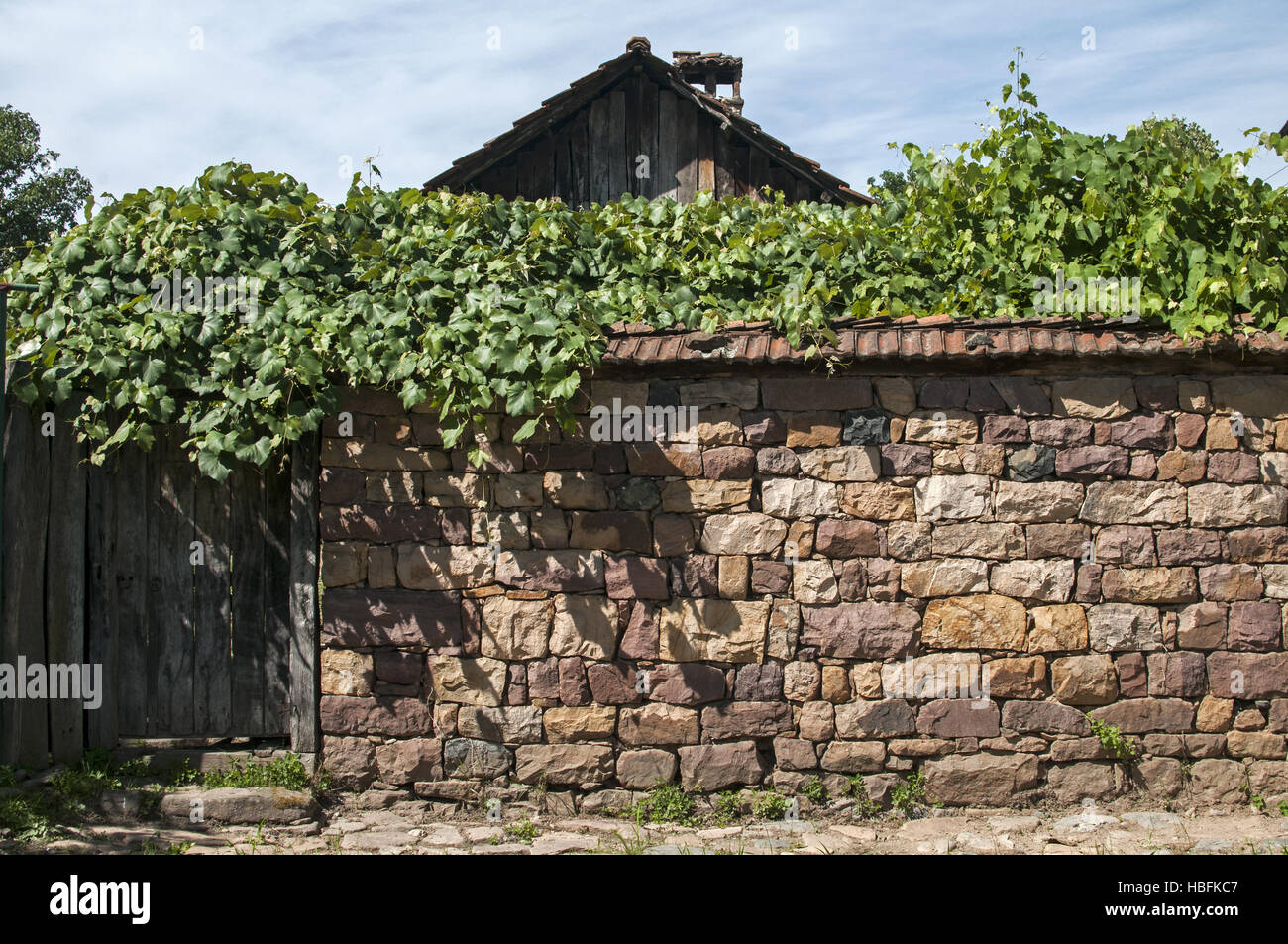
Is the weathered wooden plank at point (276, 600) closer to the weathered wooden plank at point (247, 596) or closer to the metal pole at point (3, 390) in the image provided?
the weathered wooden plank at point (247, 596)

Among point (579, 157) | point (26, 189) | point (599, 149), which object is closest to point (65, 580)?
point (579, 157)

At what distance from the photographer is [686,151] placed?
892 centimetres

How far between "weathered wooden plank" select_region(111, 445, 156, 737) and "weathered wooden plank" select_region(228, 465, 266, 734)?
0.47 m

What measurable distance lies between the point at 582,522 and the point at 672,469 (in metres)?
0.54

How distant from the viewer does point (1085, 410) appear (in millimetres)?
4844

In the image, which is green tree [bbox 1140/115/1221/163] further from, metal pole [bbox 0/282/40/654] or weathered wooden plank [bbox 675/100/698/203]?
metal pole [bbox 0/282/40/654]

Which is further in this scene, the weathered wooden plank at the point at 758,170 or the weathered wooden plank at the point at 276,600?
the weathered wooden plank at the point at 758,170

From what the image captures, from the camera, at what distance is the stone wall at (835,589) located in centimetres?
483

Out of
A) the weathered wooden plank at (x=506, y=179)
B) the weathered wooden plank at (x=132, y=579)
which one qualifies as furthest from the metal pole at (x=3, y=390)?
the weathered wooden plank at (x=506, y=179)

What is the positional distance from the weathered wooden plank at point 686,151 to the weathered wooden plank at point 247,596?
5114mm

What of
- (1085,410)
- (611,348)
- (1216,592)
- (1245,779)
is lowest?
(1245,779)

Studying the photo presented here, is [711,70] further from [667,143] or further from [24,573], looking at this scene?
[24,573]

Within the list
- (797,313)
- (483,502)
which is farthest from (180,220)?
(797,313)

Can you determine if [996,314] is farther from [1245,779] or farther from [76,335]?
[76,335]
